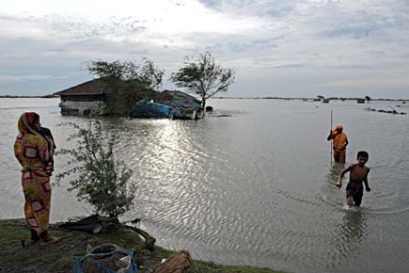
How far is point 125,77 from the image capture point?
41.3m

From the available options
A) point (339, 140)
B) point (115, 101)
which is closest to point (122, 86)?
point (115, 101)

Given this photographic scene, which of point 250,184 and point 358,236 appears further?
point 250,184

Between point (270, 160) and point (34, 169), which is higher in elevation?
point (34, 169)

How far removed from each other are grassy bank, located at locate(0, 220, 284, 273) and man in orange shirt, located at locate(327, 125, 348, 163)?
410 inches

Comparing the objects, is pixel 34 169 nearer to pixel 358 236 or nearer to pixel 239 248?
pixel 239 248

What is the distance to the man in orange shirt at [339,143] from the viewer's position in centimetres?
1487

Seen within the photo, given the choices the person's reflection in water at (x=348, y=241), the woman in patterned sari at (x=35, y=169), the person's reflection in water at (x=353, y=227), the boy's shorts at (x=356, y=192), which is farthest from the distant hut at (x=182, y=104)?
the woman in patterned sari at (x=35, y=169)

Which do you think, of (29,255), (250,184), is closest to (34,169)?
(29,255)

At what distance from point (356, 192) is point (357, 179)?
1.49ft

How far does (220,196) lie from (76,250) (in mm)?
5274

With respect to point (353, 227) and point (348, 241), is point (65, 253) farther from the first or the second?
point (353, 227)

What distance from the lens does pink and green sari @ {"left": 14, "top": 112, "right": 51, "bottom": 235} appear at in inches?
197

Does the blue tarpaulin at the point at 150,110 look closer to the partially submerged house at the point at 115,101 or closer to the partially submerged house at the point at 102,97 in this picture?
the partially submerged house at the point at 115,101

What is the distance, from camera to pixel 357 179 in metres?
8.82
